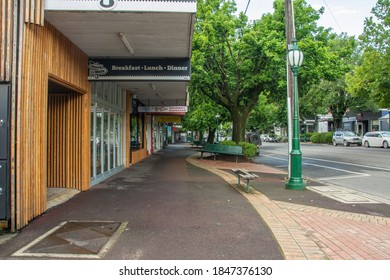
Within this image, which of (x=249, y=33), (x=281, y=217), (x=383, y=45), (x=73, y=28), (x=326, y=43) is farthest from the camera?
(x=383, y=45)

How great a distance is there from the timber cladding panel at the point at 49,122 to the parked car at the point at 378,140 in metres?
29.5

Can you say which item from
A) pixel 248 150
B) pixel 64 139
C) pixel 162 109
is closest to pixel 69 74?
pixel 64 139

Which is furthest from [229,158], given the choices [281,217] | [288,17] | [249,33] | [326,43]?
[281,217]

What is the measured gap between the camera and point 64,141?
8.28m

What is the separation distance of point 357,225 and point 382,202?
2.43 meters

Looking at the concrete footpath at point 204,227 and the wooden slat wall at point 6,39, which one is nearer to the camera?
the concrete footpath at point 204,227

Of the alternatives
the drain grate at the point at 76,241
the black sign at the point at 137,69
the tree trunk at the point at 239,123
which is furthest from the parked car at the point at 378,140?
the drain grate at the point at 76,241

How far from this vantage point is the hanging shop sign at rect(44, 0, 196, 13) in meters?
5.39

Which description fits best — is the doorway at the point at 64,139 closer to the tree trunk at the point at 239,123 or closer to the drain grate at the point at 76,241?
the drain grate at the point at 76,241

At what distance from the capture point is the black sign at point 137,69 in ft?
27.1

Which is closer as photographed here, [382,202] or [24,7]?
[24,7]

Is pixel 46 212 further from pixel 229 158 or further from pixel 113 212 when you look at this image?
pixel 229 158

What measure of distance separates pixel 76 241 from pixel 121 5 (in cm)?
369

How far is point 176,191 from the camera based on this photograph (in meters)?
8.33
